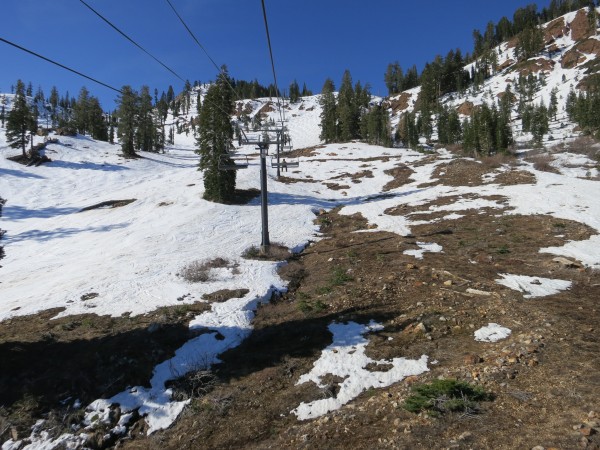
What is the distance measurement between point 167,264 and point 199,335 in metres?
9.51

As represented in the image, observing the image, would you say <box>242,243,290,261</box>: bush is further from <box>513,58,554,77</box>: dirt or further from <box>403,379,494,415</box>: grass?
<box>513,58,554,77</box>: dirt

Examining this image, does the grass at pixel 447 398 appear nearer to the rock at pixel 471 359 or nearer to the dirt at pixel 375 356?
the dirt at pixel 375 356

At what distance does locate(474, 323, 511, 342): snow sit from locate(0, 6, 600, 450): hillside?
71 millimetres

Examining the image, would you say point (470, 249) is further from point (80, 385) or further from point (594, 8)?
point (594, 8)

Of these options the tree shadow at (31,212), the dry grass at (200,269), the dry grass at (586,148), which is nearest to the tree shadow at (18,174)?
the tree shadow at (31,212)

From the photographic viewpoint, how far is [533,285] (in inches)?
485

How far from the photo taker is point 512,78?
434 ft

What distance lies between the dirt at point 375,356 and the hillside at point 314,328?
0.05 m

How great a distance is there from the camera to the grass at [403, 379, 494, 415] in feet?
20.0

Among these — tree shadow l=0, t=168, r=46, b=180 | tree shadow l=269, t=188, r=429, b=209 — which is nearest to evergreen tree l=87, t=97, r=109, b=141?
tree shadow l=0, t=168, r=46, b=180

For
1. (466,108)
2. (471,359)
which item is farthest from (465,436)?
(466,108)

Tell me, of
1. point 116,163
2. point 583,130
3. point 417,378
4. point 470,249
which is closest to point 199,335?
point 417,378

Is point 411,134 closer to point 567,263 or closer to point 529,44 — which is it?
point 567,263

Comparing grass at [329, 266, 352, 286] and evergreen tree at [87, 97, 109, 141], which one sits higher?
evergreen tree at [87, 97, 109, 141]
